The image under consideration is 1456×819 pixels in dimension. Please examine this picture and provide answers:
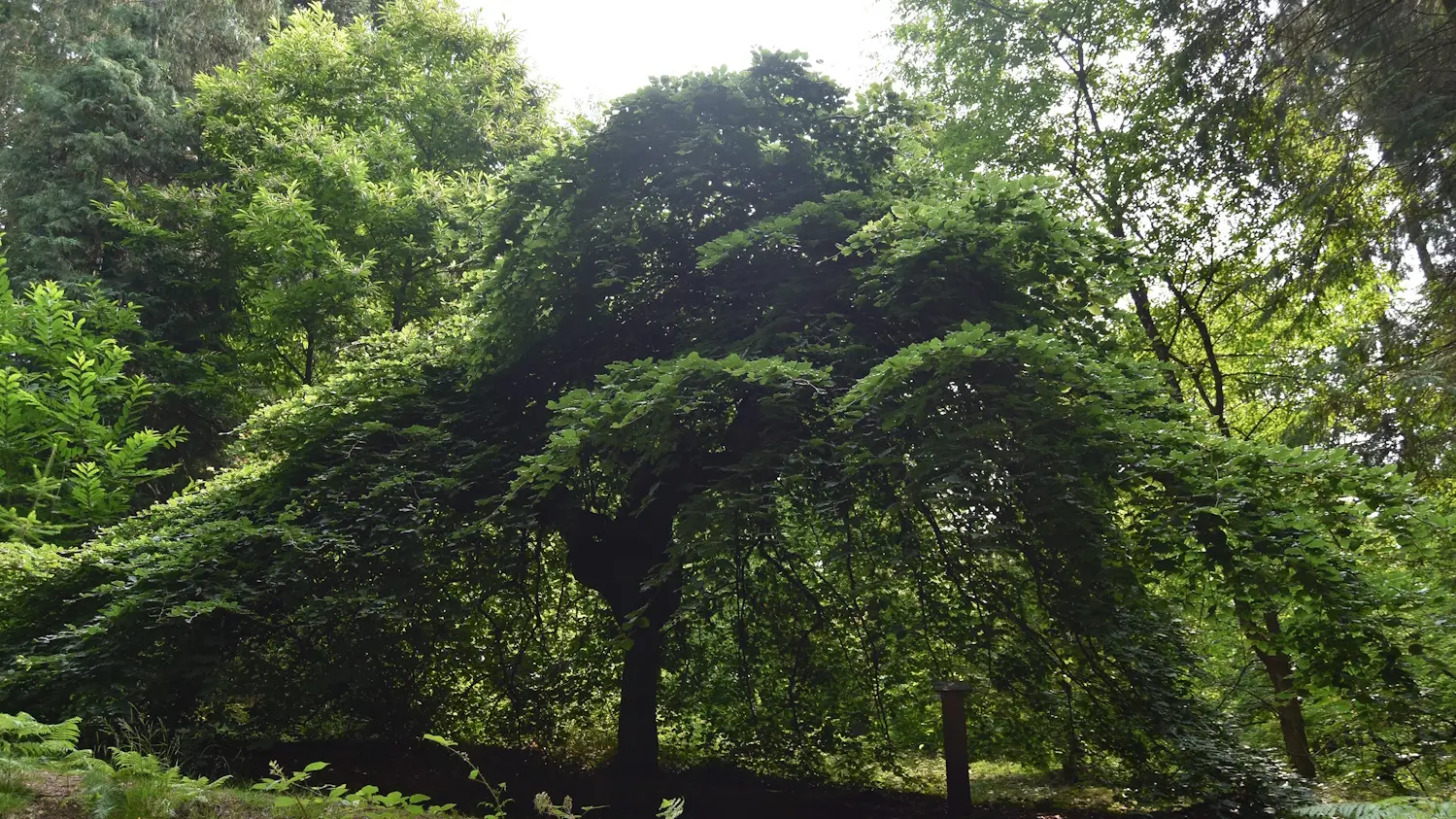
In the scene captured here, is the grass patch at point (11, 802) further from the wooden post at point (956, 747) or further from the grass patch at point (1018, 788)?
the grass patch at point (1018, 788)

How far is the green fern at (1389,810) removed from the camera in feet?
11.7

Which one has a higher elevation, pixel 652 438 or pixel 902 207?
pixel 902 207

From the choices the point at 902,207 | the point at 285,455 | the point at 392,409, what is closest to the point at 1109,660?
the point at 902,207

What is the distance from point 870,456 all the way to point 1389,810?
10.2 feet

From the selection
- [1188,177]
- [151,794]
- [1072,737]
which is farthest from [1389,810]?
[1188,177]

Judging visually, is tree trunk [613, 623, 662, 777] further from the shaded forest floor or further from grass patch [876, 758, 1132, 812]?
grass patch [876, 758, 1132, 812]

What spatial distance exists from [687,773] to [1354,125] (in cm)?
996

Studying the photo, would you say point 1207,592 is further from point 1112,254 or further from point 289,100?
point 289,100

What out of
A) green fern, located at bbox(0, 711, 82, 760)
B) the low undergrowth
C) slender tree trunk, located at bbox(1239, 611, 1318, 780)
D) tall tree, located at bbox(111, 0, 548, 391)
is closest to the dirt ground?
the low undergrowth

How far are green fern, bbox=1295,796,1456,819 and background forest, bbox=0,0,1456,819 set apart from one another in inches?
38.2

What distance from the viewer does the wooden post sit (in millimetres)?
5680

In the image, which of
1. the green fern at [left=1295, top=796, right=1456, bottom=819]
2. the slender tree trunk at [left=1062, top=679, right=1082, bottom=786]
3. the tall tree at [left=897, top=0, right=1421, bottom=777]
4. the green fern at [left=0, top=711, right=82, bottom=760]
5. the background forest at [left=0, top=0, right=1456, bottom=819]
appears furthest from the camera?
the tall tree at [left=897, top=0, right=1421, bottom=777]

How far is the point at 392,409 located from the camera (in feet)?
27.3

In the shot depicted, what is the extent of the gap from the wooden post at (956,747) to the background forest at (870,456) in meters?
0.67
